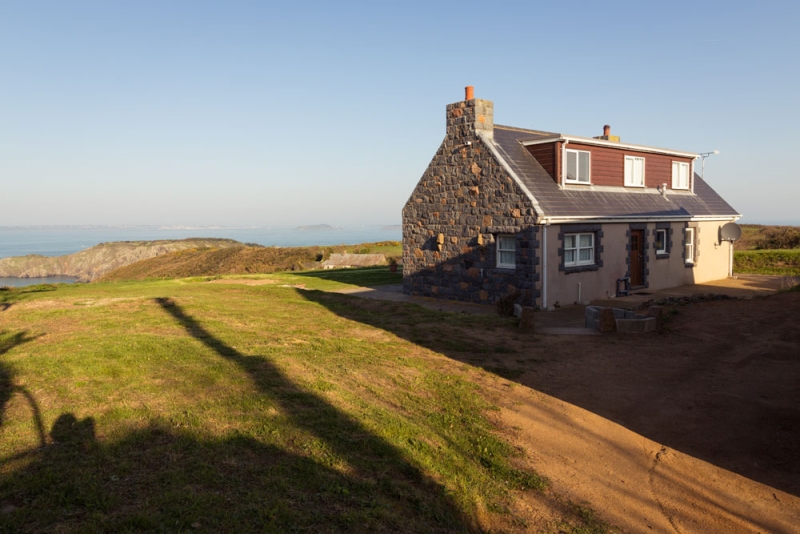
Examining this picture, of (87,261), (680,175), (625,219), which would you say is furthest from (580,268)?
(87,261)

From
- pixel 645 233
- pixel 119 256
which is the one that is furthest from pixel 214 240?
pixel 645 233

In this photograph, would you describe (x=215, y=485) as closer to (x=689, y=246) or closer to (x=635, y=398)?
(x=635, y=398)

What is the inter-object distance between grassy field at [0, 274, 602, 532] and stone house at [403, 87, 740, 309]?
7.72m

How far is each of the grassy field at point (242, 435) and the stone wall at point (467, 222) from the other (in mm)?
7548

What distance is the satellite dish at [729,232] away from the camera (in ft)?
91.1

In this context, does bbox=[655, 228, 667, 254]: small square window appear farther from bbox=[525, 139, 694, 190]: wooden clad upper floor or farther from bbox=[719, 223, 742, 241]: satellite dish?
bbox=[719, 223, 742, 241]: satellite dish

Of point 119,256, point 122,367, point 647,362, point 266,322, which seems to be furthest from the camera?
point 119,256

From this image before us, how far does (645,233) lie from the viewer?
2369 cm

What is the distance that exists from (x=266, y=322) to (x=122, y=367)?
5.72 metres

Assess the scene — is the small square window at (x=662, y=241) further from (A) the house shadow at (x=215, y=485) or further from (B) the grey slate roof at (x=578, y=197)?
(A) the house shadow at (x=215, y=485)

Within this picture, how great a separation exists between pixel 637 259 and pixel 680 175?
6.62 meters

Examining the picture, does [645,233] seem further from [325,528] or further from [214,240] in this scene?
[214,240]

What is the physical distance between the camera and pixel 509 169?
66.2ft

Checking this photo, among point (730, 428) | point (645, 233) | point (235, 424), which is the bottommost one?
point (730, 428)
